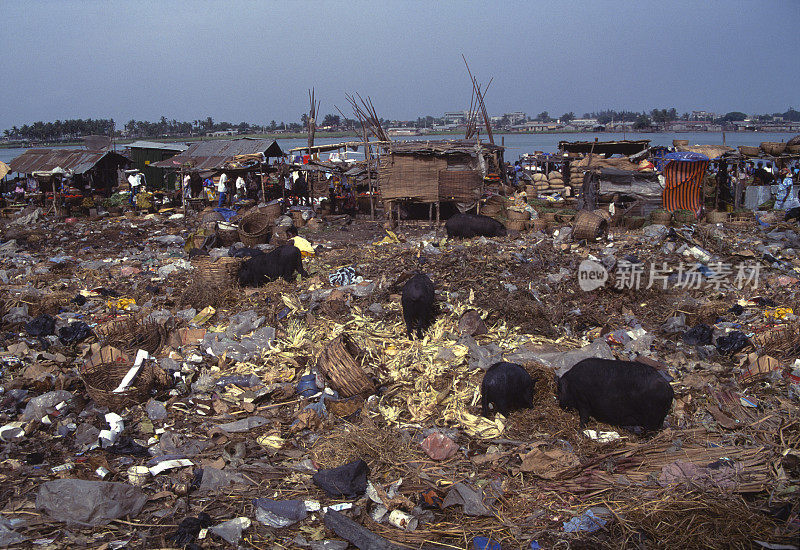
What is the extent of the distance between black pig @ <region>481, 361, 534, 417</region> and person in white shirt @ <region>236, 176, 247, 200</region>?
17.1 meters

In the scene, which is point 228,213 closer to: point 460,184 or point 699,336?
point 460,184

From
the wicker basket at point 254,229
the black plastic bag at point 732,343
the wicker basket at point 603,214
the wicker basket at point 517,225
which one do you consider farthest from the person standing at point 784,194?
the wicker basket at point 254,229

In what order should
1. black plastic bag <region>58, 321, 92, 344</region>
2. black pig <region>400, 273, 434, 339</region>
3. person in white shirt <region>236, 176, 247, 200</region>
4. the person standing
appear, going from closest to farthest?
1. black pig <region>400, 273, 434, 339</region>
2. black plastic bag <region>58, 321, 92, 344</region>
3. the person standing
4. person in white shirt <region>236, 176, 247, 200</region>

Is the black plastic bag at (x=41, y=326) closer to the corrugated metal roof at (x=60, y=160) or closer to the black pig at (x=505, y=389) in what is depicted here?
the black pig at (x=505, y=389)

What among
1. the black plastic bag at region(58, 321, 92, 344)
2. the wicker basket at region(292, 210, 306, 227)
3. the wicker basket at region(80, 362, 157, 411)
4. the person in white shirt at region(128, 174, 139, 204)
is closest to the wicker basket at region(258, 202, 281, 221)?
the wicker basket at region(292, 210, 306, 227)

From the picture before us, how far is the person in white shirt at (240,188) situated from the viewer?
2137 cm

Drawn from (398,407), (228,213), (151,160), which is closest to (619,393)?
(398,407)

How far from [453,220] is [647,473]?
9.61 m

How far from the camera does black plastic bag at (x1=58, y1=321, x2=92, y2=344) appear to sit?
8438 millimetres

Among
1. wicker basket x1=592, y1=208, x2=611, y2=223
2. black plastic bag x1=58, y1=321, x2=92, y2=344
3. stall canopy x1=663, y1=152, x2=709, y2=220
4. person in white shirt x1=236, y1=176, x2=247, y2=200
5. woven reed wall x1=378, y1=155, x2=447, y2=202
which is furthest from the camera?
person in white shirt x1=236, y1=176, x2=247, y2=200

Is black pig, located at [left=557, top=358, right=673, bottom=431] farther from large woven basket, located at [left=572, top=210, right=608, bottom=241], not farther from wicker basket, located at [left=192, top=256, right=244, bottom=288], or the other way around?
large woven basket, located at [left=572, top=210, right=608, bottom=241]

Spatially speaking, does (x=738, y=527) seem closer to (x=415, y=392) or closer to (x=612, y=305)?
(x=415, y=392)

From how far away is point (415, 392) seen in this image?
22.3 feet

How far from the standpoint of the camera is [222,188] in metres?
21.3
